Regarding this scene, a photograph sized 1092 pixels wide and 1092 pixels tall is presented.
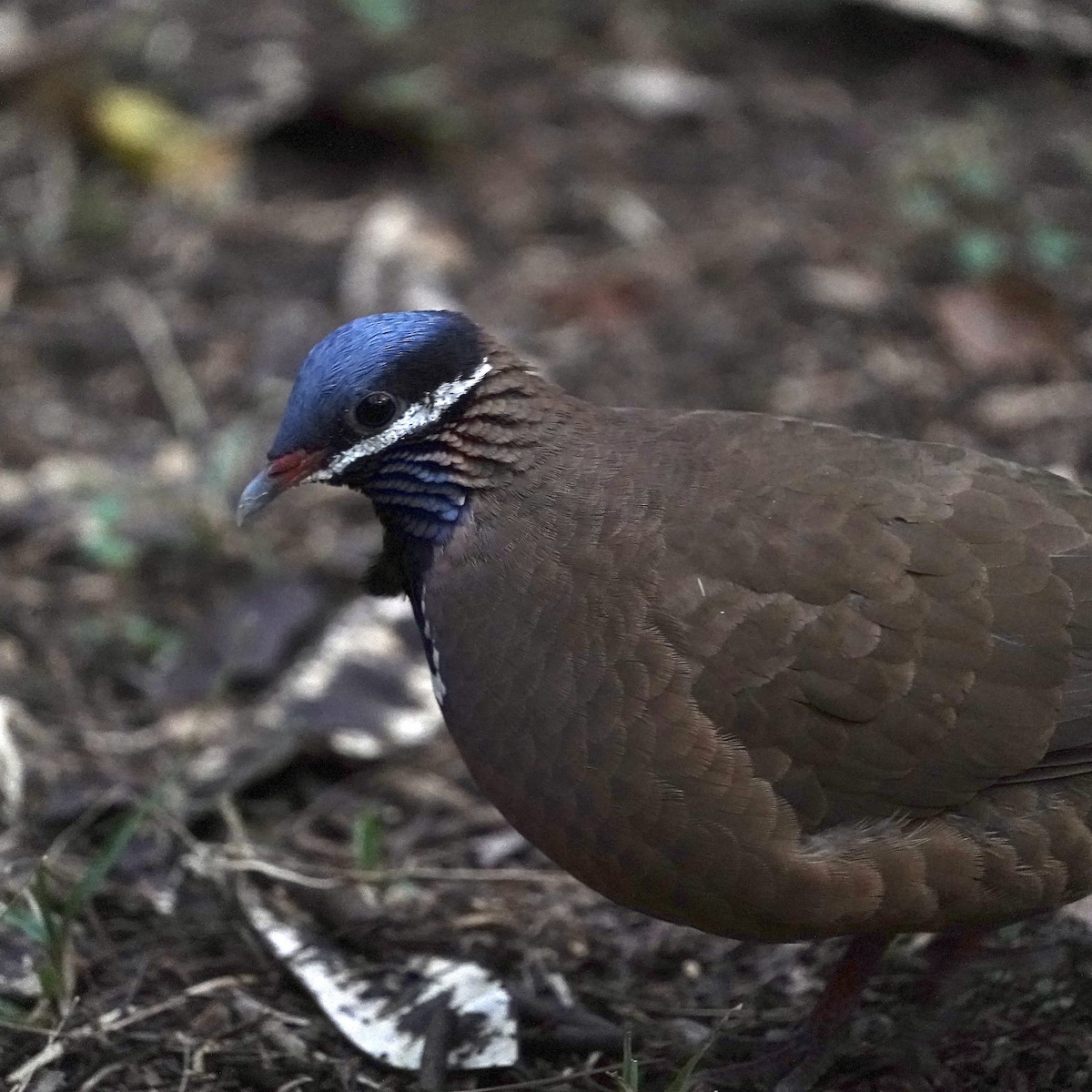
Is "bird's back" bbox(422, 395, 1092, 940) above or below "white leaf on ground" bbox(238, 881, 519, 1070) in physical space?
above

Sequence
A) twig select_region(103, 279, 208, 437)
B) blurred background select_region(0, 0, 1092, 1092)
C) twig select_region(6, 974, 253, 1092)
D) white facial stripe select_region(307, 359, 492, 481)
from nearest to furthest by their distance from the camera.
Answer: twig select_region(6, 974, 253, 1092), white facial stripe select_region(307, 359, 492, 481), blurred background select_region(0, 0, 1092, 1092), twig select_region(103, 279, 208, 437)

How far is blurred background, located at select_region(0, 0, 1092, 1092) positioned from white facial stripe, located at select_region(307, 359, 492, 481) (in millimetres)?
873

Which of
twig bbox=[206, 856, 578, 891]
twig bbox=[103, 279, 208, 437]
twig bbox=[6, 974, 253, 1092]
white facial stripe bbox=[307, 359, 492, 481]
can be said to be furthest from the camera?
twig bbox=[103, 279, 208, 437]

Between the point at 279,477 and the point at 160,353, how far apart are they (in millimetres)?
2695

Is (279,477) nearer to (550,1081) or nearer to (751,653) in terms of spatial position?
(751,653)

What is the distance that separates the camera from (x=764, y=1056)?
3326 mm

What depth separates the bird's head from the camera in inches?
127

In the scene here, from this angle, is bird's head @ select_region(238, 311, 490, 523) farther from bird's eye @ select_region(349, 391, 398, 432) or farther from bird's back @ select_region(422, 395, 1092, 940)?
bird's back @ select_region(422, 395, 1092, 940)

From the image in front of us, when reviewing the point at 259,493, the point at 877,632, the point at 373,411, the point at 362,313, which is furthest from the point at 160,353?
the point at 877,632

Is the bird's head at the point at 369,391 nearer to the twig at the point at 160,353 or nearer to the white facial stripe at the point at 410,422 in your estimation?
the white facial stripe at the point at 410,422

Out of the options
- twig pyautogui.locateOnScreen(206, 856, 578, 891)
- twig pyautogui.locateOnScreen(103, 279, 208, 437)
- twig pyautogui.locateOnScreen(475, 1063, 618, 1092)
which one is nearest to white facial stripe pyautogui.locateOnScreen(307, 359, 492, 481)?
twig pyautogui.locateOnScreen(206, 856, 578, 891)

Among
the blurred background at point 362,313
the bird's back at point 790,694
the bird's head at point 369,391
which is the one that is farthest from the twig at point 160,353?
the bird's back at point 790,694

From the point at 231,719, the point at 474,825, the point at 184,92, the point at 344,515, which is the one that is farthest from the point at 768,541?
the point at 184,92

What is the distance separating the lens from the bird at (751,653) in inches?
116
